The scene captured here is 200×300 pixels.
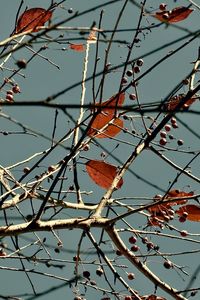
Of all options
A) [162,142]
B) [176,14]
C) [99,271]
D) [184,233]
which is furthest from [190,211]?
[176,14]

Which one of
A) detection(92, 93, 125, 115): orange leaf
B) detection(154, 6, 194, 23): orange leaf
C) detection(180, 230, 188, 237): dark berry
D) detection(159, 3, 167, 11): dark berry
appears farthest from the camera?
detection(159, 3, 167, 11): dark berry

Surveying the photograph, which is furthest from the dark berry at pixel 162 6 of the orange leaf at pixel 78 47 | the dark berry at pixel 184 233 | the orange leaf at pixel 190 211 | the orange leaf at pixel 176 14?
the dark berry at pixel 184 233

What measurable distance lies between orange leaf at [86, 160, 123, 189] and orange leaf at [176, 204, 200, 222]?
0.40 meters

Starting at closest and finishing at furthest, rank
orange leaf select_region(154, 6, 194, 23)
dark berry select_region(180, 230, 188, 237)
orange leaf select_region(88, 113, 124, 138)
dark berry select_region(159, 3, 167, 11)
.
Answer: dark berry select_region(180, 230, 188, 237), orange leaf select_region(154, 6, 194, 23), orange leaf select_region(88, 113, 124, 138), dark berry select_region(159, 3, 167, 11)

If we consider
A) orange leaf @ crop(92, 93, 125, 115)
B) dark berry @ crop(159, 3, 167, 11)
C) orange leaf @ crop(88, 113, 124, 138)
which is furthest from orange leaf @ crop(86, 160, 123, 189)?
dark berry @ crop(159, 3, 167, 11)

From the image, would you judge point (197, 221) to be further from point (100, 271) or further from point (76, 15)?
point (76, 15)

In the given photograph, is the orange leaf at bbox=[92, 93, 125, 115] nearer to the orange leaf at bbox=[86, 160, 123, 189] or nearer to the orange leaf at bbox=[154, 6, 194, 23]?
the orange leaf at bbox=[86, 160, 123, 189]

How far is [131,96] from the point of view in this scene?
445 centimetres

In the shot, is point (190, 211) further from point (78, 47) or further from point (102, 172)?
point (78, 47)

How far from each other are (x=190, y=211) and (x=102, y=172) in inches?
23.4

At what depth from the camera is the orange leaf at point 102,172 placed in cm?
373

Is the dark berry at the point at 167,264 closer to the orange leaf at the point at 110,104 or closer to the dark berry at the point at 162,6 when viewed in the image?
the orange leaf at the point at 110,104

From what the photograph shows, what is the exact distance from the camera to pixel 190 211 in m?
3.73

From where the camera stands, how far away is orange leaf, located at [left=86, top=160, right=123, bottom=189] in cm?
373
